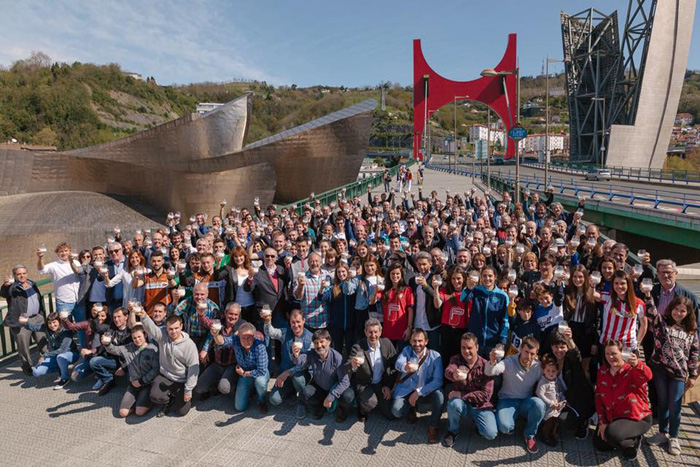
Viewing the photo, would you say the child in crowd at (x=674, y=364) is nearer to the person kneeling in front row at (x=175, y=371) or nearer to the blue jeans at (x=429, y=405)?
the blue jeans at (x=429, y=405)

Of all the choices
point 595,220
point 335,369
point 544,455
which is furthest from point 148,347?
point 595,220

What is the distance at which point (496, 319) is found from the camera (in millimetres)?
4547

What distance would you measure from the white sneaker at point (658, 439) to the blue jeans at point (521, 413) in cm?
89

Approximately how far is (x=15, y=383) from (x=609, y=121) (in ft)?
172

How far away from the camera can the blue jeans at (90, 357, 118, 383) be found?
206 inches

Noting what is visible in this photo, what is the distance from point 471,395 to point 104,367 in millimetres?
3882

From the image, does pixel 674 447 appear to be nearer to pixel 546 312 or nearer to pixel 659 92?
pixel 546 312

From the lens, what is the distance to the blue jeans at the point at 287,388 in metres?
4.66

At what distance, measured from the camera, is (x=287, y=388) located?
4883mm

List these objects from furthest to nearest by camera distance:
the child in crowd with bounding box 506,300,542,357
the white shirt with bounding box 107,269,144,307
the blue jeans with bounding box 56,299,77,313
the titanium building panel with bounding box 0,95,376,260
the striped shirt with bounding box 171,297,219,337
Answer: the titanium building panel with bounding box 0,95,376,260
the blue jeans with bounding box 56,299,77,313
the white shirt with bounding box 107,269,144,307
the striped shirt with bounding box 171,297,219,337
the child in crowd with bounding box 506,300,542,357

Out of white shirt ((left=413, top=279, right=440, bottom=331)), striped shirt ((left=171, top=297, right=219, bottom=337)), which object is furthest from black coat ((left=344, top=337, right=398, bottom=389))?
striped shirt ((left=171, top=297, right=219, bottom=337))

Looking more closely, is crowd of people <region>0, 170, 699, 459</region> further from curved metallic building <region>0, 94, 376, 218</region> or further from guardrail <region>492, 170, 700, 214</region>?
guardrail <region>492, 170, 700, 214</region>

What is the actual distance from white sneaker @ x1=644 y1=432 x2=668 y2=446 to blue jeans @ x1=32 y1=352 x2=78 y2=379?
5891 mm

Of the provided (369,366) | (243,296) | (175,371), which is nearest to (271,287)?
(243,296)
